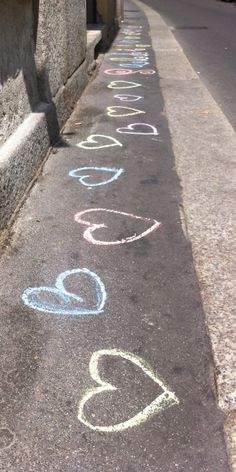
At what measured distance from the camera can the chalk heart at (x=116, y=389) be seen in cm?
237

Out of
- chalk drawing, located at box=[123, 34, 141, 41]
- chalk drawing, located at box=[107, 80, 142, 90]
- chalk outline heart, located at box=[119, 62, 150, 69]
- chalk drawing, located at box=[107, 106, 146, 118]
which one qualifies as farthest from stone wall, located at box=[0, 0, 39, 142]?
chalk drawing, located at box=[123, 34, 141, 41]

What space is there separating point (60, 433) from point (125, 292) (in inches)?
45.0

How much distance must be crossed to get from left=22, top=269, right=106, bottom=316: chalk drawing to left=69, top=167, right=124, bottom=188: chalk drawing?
1694 mm

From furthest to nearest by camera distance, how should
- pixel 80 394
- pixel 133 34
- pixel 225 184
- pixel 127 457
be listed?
Answer: pixel 133 34, pixel 225 184, pixel 80 394, pixel 127 457

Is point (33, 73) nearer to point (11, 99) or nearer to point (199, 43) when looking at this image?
point (11, 99)

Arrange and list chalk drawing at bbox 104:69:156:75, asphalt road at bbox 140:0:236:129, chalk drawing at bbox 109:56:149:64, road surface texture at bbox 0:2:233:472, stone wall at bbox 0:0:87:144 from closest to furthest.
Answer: road surface texture at bbox 0:2:233:472
stone wall at bbox 0:0:87:144
asphalt road at bbox 140:0:236:129
chalk drawing at bbox 104:69:156:75
chalk drawing at bbox 109:56:149:64

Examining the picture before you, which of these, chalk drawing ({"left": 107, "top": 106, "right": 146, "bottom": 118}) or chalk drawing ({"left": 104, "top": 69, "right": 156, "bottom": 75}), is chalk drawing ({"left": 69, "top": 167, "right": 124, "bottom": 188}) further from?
chalk drawing ({"left": 104, "top": 69, "right": 156, "bottom": 75})

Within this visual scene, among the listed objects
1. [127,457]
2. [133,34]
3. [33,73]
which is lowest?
[133,34]

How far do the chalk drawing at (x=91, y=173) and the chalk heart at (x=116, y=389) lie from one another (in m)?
2.36

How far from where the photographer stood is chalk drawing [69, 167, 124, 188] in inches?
195

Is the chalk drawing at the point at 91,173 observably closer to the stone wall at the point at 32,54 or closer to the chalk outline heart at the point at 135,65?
the stone wall at the point at 32,54

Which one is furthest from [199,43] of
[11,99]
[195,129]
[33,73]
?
[11,99]

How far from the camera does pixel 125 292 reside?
10.9 ft

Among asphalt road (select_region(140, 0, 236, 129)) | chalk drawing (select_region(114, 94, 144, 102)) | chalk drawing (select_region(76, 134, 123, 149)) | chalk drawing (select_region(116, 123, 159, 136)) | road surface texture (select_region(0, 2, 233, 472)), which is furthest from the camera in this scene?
asphalt road (select_region(140, 0, 236, 129))
